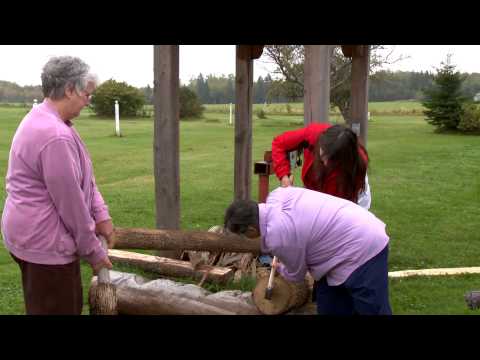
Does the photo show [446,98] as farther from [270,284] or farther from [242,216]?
[242,216]

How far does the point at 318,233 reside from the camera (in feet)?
8.45

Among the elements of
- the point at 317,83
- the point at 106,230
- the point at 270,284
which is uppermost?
the point at 317,83

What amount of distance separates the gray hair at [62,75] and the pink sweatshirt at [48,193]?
2.9 inches

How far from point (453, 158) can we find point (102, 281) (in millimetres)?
13355

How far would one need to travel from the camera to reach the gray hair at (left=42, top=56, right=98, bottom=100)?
2.46 m

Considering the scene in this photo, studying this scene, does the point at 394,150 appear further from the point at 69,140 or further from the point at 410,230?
the point at 69,140

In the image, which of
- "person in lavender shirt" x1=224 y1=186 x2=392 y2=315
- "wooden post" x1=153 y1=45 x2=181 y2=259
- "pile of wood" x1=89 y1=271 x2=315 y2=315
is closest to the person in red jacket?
"person in lavender shirt" x1=224 y1=186 x2=392 y2=315

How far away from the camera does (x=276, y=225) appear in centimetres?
251

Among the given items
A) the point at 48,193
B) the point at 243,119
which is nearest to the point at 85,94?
the point at 48,193

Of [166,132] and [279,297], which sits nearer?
[279,297]

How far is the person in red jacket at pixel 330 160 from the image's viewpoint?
2951mm

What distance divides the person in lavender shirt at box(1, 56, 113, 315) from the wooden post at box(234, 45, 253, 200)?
9.29 feet

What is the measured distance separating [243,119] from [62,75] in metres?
3.03

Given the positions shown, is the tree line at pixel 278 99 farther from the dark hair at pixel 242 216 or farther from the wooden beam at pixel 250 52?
the dark hair at pixel 242 216
